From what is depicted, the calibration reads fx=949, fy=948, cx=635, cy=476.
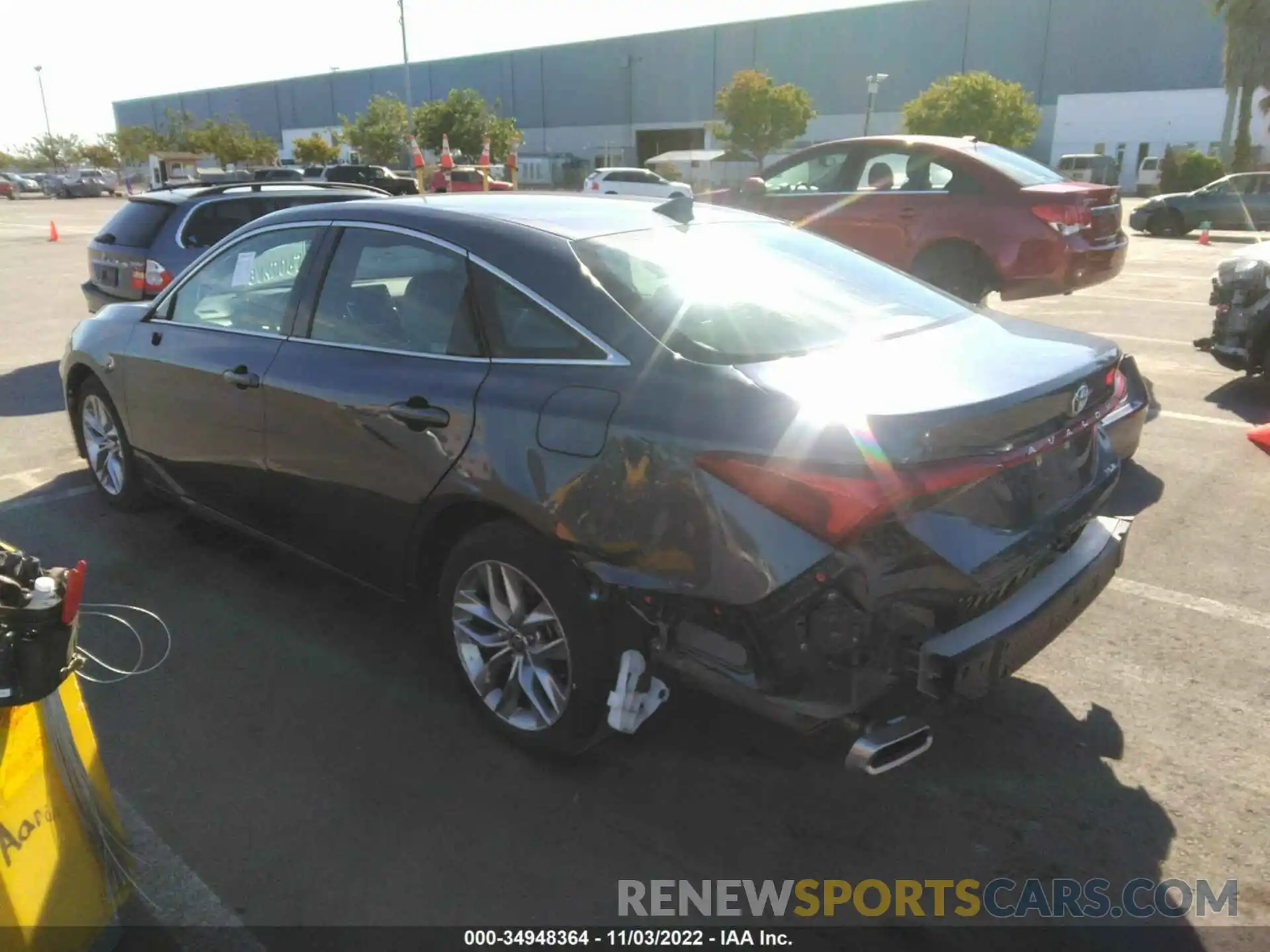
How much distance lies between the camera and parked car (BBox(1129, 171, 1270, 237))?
23359 millimetres

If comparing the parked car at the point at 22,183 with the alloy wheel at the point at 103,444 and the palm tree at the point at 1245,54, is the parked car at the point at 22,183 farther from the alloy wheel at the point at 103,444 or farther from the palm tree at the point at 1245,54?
the alloy wheel at the point at 103,444

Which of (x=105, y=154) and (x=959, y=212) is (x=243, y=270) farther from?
(x=105, y=154)

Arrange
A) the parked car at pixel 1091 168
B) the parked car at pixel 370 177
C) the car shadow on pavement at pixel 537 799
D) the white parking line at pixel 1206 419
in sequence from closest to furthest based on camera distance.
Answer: the car shadow on pavement at pixel 537 799 → the white parking line at pixel 1206 419 → the parked car at pixel 370 177 → the parked car at pixel 1091 168

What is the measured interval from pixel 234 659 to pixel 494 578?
4.54ft

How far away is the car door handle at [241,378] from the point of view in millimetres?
3740

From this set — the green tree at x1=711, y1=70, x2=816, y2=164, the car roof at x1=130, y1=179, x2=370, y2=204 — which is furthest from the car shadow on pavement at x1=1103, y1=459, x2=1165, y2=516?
the green tree at x1=711, y1=70, x2=816, y2=164

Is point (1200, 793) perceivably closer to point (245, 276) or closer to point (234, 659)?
point (234, 659)

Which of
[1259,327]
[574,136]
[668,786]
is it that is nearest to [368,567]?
[668,786]

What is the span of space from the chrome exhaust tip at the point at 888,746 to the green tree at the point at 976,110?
46.3m

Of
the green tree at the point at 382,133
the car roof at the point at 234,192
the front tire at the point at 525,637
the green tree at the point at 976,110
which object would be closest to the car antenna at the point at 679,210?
the front tire at the point at 525,637

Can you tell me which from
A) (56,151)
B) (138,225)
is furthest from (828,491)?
(56,151)

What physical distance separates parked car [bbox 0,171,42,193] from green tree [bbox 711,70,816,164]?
1789 inches

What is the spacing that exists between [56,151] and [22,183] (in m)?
41.8

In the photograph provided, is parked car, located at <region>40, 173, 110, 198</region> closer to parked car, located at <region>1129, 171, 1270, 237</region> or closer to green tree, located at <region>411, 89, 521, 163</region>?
green tree, located at <region>411, 89, 521, 163</region>
